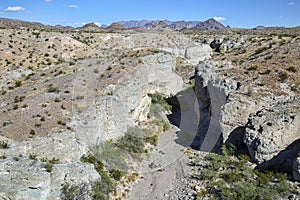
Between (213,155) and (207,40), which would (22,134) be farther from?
(207,40)

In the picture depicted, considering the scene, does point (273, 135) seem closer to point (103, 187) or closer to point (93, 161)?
point (103, 187)

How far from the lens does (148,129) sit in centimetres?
2703

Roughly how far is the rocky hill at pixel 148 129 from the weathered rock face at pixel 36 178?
0.14 ft

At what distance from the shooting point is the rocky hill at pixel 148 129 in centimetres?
1598

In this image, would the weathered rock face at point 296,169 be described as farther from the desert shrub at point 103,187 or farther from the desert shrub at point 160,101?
the desert shrub at point 160,101

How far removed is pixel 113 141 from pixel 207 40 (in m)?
60.5

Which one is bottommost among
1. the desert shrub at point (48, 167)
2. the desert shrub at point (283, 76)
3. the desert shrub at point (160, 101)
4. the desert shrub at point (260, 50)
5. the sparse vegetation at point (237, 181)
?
the sparse vegetation at point (237, 181)

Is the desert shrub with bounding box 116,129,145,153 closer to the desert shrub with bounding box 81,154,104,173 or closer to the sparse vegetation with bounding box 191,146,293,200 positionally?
the desert shrub with bounding box 81,154,104,173

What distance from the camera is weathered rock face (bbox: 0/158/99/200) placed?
13133 millimetres

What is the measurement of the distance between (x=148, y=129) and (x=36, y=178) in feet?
46.9

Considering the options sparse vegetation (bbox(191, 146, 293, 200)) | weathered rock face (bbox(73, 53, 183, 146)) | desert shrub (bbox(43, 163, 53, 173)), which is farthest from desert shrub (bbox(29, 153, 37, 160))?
sparse vegetation (bbox(191, 146, 293, 200))

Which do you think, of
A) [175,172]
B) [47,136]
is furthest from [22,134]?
[175,172]

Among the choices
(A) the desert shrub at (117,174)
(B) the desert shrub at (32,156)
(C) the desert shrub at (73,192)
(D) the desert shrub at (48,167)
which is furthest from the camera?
(A) the desert shrub at (117,174)

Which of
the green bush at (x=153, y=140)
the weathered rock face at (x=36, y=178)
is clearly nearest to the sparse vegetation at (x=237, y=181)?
the green bush at (x=153, y=140)
